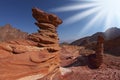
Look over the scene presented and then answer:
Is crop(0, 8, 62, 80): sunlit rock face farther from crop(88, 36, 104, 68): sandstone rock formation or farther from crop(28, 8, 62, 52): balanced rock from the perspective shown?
crop(88, 36, 104, 68): sandstone rock formation

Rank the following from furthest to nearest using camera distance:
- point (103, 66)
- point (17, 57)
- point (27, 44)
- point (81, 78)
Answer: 1. point (103, 66)
2. point (81, 78)
3. point (27, 44)
4. point (17, 57)

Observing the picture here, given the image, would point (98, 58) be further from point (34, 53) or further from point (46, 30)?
point (34, 53)

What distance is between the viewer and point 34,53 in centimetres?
1789

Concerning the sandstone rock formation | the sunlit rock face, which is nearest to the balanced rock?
the sunlit rock face

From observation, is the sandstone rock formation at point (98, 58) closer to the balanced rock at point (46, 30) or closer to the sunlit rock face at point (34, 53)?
the sunlit rock face at point (34, 53)

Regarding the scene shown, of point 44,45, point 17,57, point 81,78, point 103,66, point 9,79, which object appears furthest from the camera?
point 103,66

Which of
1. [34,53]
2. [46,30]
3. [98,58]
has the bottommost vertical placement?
[98,58]

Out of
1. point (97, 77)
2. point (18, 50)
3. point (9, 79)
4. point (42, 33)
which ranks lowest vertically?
point (97, 77)

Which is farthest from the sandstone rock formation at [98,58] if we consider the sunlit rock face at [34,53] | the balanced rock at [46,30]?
the balanced rock at [46,30]

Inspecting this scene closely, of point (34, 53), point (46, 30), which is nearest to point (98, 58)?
point (46, 30)

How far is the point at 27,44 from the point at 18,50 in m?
2.44

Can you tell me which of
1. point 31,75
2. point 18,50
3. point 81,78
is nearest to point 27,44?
point 18,50

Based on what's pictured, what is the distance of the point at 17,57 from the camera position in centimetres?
1572

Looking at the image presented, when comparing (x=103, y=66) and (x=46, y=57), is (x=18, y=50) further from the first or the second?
(x=103, y=66)
